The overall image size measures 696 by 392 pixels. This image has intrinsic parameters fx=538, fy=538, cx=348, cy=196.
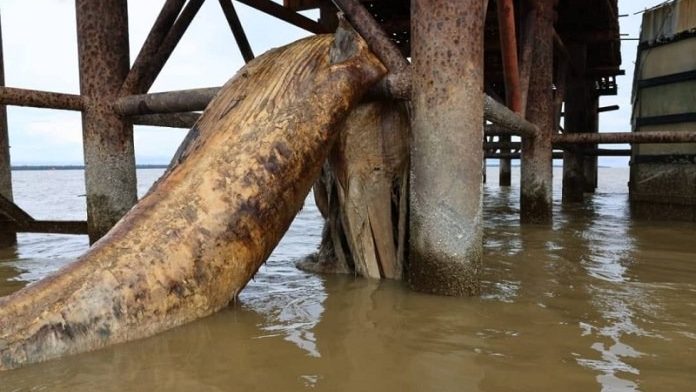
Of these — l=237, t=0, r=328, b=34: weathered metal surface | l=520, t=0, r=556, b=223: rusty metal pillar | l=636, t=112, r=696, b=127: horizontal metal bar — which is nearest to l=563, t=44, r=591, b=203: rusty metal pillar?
l=636, t=112, r=696, b=127: horizontal metal bar

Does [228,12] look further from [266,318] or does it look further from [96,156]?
[266,318]

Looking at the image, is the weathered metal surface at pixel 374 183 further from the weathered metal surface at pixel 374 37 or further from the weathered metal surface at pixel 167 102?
the weathered metal surface at pixel 167 102

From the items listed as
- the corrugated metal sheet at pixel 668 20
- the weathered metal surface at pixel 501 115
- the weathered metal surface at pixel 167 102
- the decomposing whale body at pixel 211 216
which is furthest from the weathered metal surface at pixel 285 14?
the corrugated metal sheet at pixel 668 20

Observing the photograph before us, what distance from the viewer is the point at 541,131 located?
19.4ft

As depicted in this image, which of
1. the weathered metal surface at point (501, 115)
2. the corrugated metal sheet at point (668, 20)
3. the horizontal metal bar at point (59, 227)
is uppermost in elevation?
the corrugated metal sheet at point (668, 20)

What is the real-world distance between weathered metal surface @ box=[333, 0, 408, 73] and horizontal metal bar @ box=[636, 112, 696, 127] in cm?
565

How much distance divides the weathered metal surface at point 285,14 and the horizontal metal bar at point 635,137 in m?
3.09

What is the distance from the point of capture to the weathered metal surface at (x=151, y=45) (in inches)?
154

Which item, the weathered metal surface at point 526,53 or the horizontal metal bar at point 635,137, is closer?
the weathered metal surface at point 526,53

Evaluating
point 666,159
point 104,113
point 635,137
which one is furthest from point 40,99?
point 666,159

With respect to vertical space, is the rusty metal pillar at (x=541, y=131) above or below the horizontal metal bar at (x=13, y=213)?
above

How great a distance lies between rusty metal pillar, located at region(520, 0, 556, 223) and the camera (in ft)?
19.1

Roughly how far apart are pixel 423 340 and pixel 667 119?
21.8 feet

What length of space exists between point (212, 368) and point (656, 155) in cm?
730
